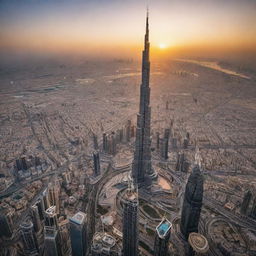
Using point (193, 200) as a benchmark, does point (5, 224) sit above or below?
below

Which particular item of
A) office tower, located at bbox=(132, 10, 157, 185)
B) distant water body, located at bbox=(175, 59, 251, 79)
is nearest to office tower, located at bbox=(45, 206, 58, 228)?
office tower, located at bbox=(132, 10, 157, 185)

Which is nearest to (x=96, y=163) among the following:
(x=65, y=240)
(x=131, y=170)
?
(x=131, y=170)

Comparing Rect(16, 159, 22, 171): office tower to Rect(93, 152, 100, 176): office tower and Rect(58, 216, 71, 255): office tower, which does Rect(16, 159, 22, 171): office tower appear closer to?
Rect(93, 152, 100, 176): office tower

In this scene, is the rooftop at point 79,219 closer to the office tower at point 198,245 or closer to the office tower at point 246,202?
the office tower at point 198,245

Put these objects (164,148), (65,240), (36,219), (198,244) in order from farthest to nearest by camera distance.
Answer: (164,148)
(36,219)
(65,240)
(198,244)

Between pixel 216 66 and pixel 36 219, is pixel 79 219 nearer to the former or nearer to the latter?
pixel 36 219

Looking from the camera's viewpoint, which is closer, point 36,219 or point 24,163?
point 36,219

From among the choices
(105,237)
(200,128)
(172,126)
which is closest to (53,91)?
(172,126)

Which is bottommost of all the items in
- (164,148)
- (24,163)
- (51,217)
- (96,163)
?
(24,163)

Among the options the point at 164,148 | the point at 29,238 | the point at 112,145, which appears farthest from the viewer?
the point at 112,145
